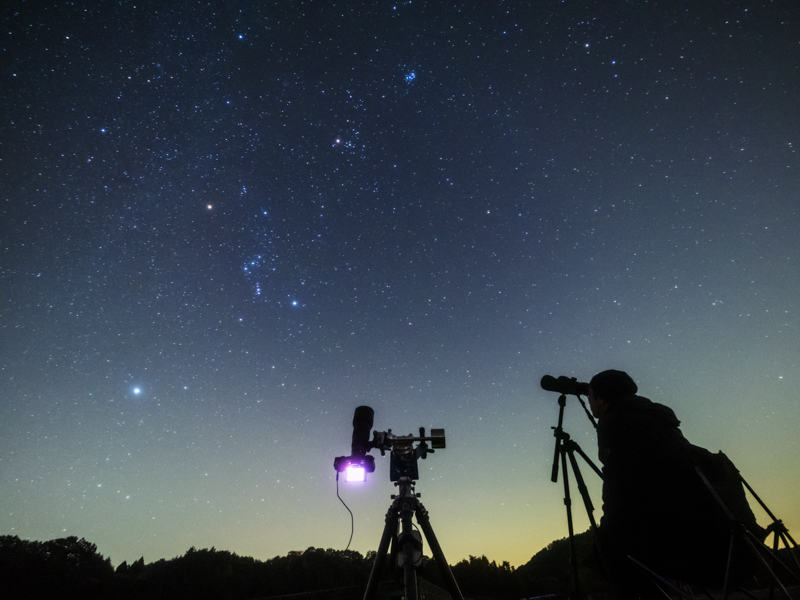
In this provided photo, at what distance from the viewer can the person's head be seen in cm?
254

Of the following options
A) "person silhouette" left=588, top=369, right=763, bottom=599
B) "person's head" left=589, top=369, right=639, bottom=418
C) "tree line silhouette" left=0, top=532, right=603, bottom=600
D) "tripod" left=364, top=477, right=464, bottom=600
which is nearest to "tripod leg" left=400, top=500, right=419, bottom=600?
"tripod" left=364, top=477, right=464, bottom=600

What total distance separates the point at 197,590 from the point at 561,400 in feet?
74.6

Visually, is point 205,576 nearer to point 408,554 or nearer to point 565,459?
point 408,554

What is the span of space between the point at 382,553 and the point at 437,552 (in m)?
0.42

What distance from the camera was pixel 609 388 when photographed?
2.57 meters

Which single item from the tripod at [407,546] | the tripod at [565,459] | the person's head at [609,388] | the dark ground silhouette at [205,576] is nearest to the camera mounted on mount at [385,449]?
the tripod at [407,546]

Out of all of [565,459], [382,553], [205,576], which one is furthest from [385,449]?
[205,576]

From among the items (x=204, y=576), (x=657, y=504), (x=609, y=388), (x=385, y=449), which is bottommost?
(x=204, y=576)

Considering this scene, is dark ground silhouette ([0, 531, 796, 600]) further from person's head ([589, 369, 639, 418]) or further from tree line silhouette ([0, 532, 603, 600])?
person's head ([589, 369, 639, 418])

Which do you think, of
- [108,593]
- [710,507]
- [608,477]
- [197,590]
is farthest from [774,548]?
[108,593]

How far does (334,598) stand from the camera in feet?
42.9

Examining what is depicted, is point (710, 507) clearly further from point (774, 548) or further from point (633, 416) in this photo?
point (774, 548)

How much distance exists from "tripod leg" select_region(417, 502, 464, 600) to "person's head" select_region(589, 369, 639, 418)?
64.7 inches

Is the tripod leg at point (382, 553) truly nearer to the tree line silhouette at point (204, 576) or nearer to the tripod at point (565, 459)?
the tripod at point (565, 459)
